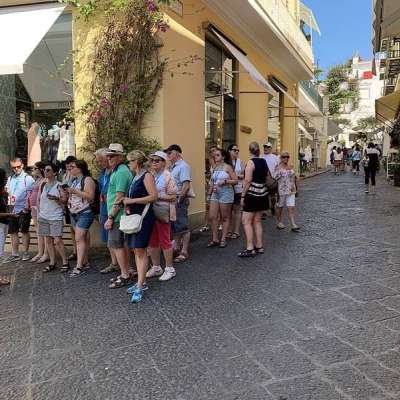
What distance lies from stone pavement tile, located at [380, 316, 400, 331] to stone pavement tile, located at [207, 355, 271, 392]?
1394mm

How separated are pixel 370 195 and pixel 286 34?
5.62m

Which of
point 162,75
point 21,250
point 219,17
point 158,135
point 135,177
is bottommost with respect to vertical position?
point 21,250

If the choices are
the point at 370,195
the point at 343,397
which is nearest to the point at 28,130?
the point at 343,397

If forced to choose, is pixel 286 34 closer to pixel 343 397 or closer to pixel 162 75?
pixel 162 75

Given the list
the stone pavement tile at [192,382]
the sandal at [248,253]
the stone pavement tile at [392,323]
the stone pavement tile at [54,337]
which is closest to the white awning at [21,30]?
the stone pavement tile at [54,337]

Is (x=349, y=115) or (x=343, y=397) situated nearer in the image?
(x=343, y=397)

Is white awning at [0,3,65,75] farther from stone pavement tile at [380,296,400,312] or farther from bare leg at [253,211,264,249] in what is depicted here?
stone pavement tile at [380,296,400,312]

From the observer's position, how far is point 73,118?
8180 mm

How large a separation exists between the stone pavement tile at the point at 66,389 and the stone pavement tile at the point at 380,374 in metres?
1.88

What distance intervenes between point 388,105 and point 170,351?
61.8 ft

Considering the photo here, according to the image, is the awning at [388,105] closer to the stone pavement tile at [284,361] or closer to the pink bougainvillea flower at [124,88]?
the pink bougainvillea flower at [124,88]

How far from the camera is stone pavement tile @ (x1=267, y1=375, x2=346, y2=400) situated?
9.92ft

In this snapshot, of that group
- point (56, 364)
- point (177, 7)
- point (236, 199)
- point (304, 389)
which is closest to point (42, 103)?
point (177, 7)

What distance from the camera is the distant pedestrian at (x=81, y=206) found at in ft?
20.7
